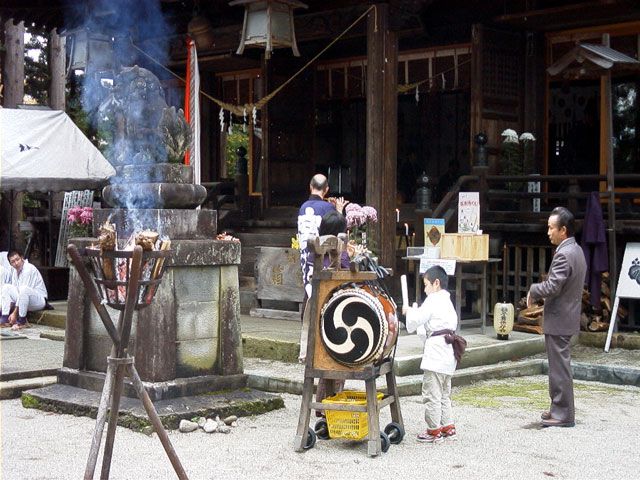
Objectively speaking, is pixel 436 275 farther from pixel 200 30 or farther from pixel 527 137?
pixel 200 30

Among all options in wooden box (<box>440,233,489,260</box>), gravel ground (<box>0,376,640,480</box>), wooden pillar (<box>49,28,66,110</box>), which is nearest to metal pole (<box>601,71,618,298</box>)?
wooden box (<box>440,233,489,260</box>)

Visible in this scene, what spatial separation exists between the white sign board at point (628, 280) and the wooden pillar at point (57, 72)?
1208 centimetres

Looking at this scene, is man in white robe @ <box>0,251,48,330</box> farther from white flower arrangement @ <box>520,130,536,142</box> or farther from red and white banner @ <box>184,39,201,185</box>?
white flower arrangement @ <box>520,130,536,142</box>

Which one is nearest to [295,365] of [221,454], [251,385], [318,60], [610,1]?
[251,385]

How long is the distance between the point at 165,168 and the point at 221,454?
2918 millimetres

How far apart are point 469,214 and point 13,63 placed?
10273 mm

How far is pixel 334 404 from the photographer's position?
7.32m

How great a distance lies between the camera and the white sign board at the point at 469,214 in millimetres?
12492

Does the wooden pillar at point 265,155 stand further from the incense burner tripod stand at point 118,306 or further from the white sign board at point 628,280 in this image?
the incense burner tripod stand at point 118,306

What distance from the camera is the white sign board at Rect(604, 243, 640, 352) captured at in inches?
470

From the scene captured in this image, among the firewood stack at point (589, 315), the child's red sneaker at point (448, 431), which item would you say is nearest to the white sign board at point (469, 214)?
the firewood stack at point (589, 315)

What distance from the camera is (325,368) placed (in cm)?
741

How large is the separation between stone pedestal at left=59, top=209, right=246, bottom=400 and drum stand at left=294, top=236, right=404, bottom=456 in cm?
151

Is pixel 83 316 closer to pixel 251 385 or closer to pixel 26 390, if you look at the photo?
pixel 26 390
